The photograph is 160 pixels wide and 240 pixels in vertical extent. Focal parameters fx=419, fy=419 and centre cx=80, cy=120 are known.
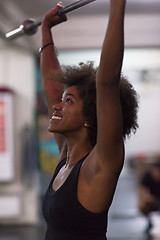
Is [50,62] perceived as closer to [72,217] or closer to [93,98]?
[93,98]

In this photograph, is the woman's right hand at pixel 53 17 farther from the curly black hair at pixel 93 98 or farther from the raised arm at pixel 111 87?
the raised arm at pixel 111 87

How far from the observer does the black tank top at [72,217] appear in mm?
1127

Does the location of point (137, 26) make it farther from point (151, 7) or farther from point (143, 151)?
point (143, 151)

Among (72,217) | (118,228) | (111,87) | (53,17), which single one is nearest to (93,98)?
(111,87)

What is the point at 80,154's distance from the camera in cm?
126

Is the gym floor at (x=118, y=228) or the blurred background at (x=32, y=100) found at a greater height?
the blurred background at (x=32, y=100)

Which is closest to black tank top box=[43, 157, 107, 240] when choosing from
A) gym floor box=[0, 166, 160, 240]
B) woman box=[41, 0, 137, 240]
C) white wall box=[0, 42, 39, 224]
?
woman box=[41, 0, 137, 240]

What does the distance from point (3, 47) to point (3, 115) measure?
2.64 ft

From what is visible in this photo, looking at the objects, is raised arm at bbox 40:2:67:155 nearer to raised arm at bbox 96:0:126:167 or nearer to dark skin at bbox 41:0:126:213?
dark skin at bbox 41:0:126:213

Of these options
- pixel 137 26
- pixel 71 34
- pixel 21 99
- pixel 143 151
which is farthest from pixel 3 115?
pixel 143 151

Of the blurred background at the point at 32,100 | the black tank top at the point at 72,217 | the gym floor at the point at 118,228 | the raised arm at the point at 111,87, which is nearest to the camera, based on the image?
the raised arm at the point at 111,87

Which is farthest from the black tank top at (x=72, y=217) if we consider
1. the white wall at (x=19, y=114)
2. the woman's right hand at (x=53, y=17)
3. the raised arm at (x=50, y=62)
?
the white wall at (x=19, y=114)

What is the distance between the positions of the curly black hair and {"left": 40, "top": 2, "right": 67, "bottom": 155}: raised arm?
0.23 meters

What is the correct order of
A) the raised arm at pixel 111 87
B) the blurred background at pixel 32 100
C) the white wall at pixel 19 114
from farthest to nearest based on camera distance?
the white wall at pixel 19 114, the blurred background at pixel 32 100, the raised arm at pixel 111 87
